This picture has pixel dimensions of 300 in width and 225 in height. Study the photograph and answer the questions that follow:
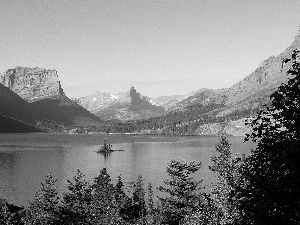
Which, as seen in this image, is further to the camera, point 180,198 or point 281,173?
point 180,198

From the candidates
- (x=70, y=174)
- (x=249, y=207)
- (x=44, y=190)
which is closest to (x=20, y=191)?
(x=70, y=174)

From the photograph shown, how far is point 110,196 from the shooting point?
70.5 m

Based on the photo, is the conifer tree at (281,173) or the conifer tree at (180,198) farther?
the conifer tree at (180,198)

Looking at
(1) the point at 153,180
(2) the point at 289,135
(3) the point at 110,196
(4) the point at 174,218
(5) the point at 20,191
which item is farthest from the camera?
(1) the point at 153,180

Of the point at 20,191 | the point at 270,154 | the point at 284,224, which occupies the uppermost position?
the point at 270,154

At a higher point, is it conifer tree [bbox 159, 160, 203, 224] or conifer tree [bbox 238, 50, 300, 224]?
conifer tree [bbox 238, 50, 300, 224]

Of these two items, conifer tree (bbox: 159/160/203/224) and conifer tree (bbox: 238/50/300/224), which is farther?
conifer tree (bbox: 159/160/203/224)

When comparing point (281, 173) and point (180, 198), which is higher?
point (281, 173)

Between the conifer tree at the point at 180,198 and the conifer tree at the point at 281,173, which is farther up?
the conifer tree at the point at 281,173

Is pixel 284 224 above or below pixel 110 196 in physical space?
above

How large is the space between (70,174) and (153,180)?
37.3 meters

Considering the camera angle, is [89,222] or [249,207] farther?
[89,222]

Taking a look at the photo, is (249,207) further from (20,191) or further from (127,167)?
(127,167)

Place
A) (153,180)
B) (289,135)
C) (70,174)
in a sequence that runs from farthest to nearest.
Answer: (70,174) → (153,180) → (289,135)
